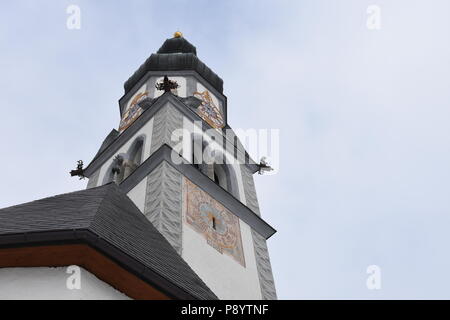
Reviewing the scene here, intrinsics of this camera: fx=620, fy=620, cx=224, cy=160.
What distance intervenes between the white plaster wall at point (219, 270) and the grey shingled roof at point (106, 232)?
2.65 metres

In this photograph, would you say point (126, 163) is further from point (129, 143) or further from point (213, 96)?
point (213, 96)

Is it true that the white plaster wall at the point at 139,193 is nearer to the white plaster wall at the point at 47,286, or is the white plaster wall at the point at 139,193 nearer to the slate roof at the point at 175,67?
the white plaster wall at the point at 47,286

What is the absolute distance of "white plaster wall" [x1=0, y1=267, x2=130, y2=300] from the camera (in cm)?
470

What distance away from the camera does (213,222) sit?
36.3ft

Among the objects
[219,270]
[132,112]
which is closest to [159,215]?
[219,270]

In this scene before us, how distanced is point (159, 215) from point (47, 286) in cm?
511

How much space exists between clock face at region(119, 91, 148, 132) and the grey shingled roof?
902 cm

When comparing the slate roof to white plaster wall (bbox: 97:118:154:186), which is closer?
white plaster wall (bbox: 97:118:154:186)

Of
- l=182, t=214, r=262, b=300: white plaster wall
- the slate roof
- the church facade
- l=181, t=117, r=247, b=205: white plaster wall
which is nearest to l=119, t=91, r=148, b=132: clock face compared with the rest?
the church facade

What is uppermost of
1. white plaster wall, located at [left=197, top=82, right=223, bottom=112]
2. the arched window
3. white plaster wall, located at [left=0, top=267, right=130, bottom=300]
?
white plaster wall, located at [left=197, top=82, right=223, bottom=112]

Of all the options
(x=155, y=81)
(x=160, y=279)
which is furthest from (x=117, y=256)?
(x=155, y=81)

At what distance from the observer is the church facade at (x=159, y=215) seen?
4.85m

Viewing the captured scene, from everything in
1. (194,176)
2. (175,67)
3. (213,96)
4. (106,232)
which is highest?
(175,67)
